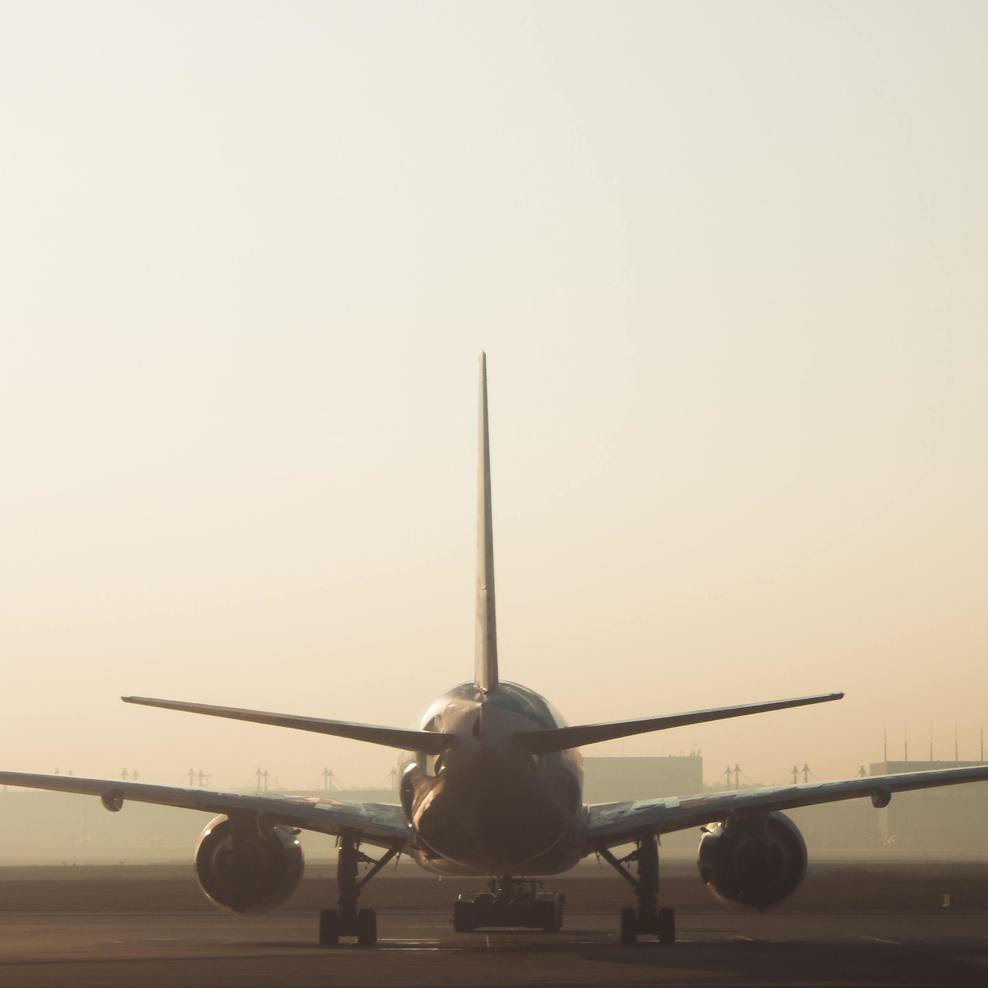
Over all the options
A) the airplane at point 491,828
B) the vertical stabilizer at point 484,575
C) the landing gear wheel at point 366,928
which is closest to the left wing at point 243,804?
the airplane at point 491,828

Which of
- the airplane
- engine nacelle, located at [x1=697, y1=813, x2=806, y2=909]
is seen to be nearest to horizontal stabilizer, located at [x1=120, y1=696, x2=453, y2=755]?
the airplane

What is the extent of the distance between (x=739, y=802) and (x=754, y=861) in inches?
59.7

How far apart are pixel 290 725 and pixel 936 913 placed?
2687cm

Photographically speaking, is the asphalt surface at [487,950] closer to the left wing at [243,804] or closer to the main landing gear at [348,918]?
the main landing gear at [348,918]

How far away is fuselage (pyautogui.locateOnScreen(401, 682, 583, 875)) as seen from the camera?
32844 millimetres

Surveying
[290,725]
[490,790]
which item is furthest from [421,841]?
[290,725]

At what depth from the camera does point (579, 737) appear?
1265 inches

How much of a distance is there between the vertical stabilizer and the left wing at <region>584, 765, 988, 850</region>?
5.29 m

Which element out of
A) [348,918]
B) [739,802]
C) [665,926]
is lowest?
[665,926]

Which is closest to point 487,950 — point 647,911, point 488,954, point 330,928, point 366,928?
point 488,954

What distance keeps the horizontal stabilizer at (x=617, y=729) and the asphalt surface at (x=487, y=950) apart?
382 cm

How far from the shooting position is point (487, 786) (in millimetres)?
32844

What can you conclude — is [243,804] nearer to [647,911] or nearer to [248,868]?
[248,868]

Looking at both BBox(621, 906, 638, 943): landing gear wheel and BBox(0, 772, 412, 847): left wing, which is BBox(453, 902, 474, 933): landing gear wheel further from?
BBox(621, 906, 638, 943): landing gear wheel
